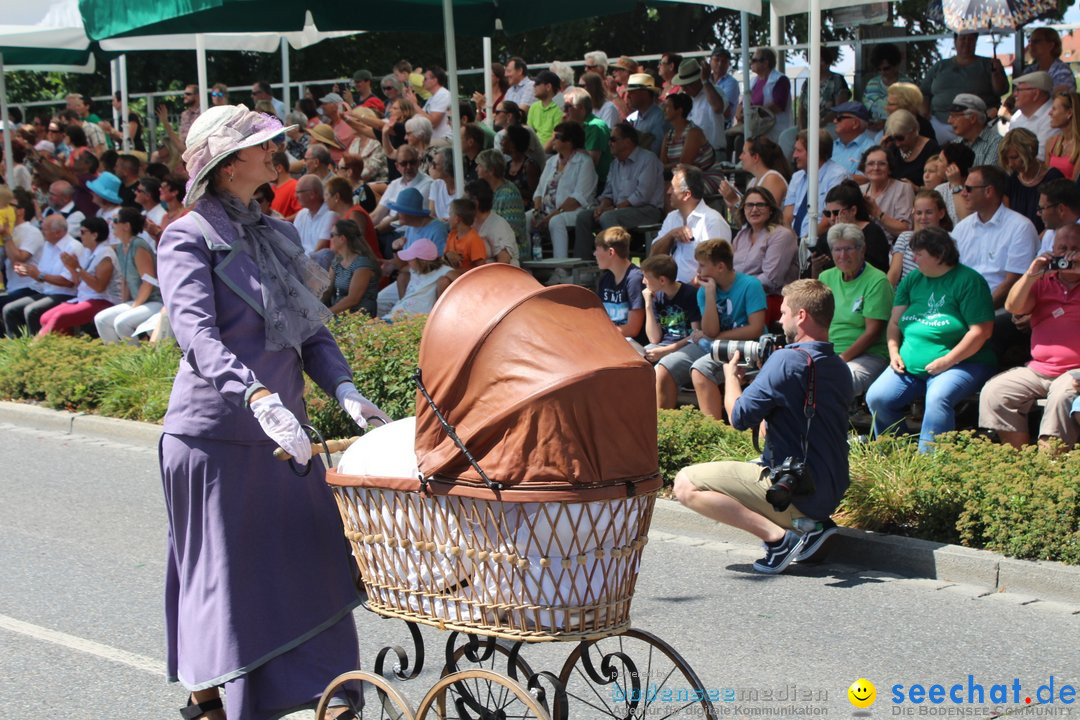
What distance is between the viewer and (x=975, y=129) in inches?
441

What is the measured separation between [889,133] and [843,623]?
257 inches

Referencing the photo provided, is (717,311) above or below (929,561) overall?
above

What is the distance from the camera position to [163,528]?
26.8ft

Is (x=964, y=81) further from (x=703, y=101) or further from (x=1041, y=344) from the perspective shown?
Result: (x=1041, y=344)

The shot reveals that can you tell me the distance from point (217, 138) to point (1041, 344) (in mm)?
5872

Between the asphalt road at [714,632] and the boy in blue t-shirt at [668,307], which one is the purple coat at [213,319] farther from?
the boy in blue t-shirt at [668,307]

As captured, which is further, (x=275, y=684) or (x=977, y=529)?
(x=977, y=529)

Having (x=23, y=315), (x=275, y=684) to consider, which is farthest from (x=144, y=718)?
(x=23, y=315)

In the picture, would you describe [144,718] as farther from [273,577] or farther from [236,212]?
[236,212]

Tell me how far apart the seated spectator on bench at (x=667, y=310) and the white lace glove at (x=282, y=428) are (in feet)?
20.2

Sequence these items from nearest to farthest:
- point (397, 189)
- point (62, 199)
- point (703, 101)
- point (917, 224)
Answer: point (917, 224) < point (397, 189) < point (703, 101) < point (62, 199)

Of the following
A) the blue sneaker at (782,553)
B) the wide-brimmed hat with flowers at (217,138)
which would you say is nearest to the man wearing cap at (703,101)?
the blue sneaker at (782,553)

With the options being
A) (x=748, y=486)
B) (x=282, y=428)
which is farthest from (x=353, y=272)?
(x=282, y=428)

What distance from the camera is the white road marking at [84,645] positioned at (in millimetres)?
5789
